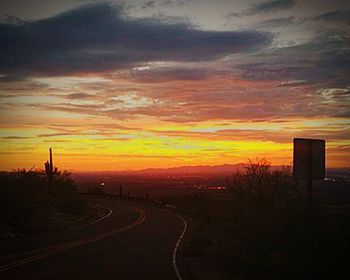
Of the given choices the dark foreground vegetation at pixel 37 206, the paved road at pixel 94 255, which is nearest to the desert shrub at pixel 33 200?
the dark foreground vegetation at pixel 37 206

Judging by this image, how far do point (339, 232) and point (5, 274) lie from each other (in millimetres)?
9499

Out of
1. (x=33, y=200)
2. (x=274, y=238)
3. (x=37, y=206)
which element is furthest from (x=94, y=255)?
(x=33, y=200)

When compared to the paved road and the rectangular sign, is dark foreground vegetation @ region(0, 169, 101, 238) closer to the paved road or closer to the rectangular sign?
→ the paved road

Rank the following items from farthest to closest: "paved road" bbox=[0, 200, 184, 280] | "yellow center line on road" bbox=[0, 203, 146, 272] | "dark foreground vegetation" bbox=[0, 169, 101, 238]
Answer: "dark foreground vegetation" bbox=[0, 169, 101, 238] → "yellow center line on road" bbox=[0, 203, 146, 272] → "paved road" bbox=[0, 200, 184, 280]

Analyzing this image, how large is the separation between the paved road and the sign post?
5.08 meters

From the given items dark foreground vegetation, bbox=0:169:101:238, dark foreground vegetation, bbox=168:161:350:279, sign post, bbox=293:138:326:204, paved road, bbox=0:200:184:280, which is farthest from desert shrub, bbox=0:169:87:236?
sign post, bbox=293:138:326:204

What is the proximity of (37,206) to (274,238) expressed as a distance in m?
27.5

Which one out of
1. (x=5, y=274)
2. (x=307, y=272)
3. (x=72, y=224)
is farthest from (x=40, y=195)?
(x=307, y=272)

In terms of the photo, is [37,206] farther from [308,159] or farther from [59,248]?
[308,159]

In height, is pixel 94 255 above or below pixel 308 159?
below

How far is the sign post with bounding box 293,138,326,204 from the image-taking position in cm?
1388

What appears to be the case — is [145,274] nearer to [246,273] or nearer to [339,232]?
[246,273]

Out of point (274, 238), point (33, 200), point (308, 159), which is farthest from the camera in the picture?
point (33, 200)

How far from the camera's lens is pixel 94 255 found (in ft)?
68.9
